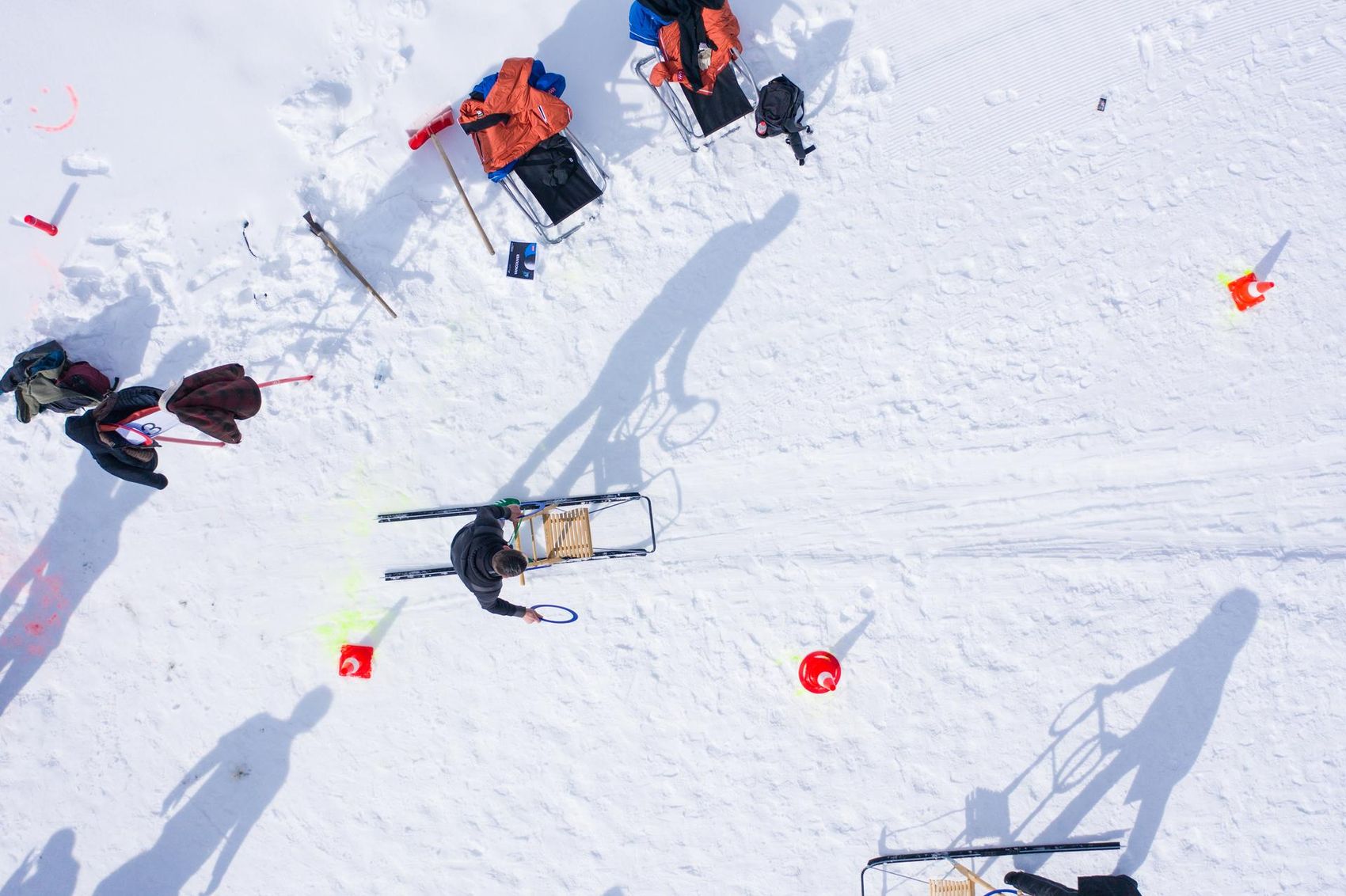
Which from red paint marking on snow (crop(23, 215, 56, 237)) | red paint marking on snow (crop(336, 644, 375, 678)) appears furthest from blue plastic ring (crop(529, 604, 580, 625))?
red paint marking on snow (crop(23, 215, 56, 237))

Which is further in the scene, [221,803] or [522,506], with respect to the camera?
[221,803]

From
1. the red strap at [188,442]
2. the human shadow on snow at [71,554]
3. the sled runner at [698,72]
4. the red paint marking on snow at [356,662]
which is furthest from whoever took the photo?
the human shadow on snow at [71,554]

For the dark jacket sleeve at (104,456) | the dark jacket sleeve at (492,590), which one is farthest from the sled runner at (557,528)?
the dark jacket sleeve at (104,456)

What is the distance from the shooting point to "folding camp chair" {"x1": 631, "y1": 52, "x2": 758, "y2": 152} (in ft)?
19.6

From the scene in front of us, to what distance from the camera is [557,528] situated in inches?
238

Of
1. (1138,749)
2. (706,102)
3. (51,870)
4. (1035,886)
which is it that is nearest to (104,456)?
(51,870)

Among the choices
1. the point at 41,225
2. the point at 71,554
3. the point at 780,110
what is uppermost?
the point at 41,225

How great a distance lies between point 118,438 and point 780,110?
5732 millimetres

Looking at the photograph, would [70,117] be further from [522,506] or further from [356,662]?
[356,662]

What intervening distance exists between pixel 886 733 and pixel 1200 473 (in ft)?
10.9

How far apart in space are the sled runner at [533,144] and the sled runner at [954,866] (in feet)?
19.3

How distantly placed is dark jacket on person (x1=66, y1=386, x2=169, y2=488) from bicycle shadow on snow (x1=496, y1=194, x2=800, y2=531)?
277cm

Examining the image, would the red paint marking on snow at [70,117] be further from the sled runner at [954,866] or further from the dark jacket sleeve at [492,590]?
the sled runner at [954,866]

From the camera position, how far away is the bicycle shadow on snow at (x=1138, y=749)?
19.9 ft
